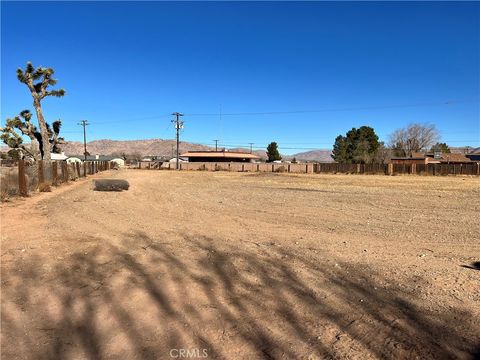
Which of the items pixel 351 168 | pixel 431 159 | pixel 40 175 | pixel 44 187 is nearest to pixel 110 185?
pixel 44 187

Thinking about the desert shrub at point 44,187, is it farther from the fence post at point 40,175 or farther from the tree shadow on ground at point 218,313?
the tree shadow on ground at point 218,313

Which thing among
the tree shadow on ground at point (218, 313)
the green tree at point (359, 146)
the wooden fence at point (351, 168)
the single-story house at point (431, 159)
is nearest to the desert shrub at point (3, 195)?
the tree shadow on ground at point (218, 313)

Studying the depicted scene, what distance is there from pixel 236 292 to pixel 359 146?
3531 inches

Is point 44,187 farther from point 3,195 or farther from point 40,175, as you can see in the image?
point 3,195

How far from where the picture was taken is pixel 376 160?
9025cm

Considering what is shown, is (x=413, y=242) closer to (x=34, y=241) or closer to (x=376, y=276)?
(x=376, y=276)

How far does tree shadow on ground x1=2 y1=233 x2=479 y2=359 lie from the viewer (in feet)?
11.0

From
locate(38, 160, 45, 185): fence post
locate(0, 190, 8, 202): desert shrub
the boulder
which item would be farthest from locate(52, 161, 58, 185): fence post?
locate(0, 190, 8, 202): desert shrub

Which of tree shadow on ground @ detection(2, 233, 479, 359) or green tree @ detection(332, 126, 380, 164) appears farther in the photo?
green tree @ detection(332, 126, 380, 164)

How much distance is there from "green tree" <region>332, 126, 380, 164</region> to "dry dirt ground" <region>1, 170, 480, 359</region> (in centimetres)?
8375

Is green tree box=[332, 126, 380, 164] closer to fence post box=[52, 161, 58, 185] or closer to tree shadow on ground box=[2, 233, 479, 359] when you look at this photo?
fence post box=[52, 161, 58, 185]

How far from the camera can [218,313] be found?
4035 millimetres

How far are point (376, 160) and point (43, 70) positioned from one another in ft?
249

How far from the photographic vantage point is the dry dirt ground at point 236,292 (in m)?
3.42
